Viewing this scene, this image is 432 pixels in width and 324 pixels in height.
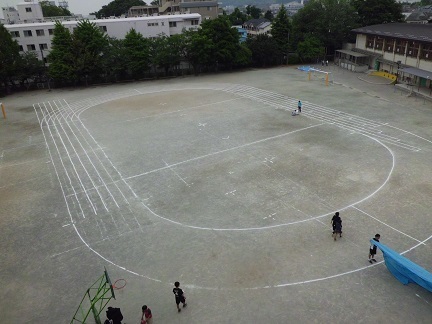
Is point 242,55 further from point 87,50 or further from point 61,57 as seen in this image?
point 61,57

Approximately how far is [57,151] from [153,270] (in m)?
15.7

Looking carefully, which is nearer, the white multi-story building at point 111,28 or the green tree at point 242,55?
the green tree at point 242,55

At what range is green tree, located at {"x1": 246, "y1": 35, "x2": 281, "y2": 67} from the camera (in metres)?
52.5

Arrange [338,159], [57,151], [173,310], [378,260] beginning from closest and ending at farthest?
[173,310], [378,260], [338,159], [57,151]

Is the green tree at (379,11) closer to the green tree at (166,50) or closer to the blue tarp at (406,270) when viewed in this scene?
the green tree at (166,50)

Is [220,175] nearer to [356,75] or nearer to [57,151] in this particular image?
[57,151]

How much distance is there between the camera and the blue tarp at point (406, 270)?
452 inches

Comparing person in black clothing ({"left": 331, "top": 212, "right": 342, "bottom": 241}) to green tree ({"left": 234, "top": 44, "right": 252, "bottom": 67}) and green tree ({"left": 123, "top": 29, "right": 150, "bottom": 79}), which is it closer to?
green tree ({"left": 123, "top": 29, "right": 150, "bottom": 79})

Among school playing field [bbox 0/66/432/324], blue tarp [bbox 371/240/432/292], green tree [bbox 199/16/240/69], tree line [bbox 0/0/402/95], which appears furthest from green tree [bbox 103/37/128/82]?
blue tarp [bbox 371/240/432/292]

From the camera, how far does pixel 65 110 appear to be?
117 feet

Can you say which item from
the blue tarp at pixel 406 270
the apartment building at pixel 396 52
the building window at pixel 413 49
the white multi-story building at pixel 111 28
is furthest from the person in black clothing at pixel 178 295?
the white multi-story building at pixel 111 28

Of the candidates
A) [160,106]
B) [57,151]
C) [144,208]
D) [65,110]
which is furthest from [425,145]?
[65,110]

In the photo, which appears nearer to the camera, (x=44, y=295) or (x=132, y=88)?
(x=44, y=295)

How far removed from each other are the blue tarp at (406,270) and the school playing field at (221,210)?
0.32 meters
